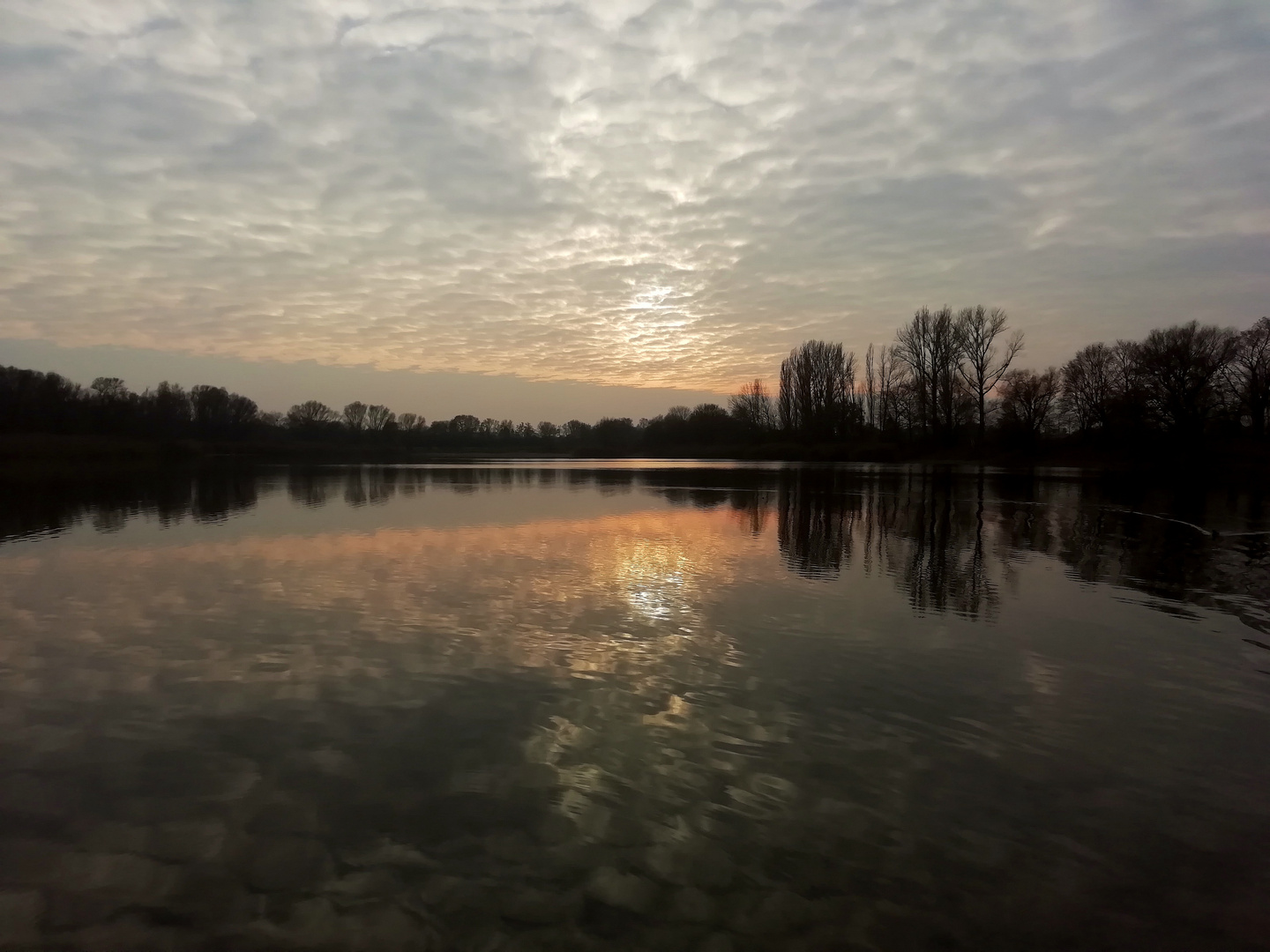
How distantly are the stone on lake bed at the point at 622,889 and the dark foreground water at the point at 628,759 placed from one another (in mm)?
17

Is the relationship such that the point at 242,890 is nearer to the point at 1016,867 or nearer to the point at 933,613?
the point at 1016,867

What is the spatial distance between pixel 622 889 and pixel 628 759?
57.8 inches

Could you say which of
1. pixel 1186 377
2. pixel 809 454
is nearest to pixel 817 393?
pixel 809 454

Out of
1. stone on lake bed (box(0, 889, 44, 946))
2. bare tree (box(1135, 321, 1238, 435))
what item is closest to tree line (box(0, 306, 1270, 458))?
bare tree (box(1135, 321, 1238, 435))

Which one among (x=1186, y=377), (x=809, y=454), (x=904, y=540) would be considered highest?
(x=1186, y=377)

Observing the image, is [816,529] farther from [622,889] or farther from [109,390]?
[109,390]

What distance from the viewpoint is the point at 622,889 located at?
12.5ft

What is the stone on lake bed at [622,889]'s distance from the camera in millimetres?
3691

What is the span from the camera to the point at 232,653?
764 cm

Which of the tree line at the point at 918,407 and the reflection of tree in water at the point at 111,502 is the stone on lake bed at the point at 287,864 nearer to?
the reflection of tree in water at the point at 111,502

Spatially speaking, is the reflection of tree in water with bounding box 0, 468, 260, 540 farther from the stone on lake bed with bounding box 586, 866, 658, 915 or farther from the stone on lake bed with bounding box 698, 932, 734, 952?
the stone on lake bed with bounding box 698, 932, 734, 952

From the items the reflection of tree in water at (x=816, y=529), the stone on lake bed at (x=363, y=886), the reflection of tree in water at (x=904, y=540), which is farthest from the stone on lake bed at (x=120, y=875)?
the reflection of tree in water at (x=816, y=529)

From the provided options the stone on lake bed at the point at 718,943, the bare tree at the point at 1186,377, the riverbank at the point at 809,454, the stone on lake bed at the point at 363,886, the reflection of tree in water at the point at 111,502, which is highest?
the bare tree at the point at 1186,377

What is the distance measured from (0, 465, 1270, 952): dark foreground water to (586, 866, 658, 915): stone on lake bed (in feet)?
0.06
